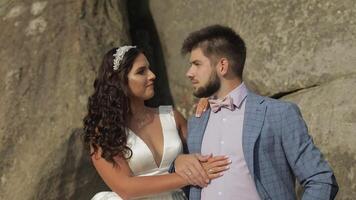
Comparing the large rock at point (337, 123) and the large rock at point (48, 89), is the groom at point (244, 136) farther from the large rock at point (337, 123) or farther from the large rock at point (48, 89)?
the large rock at point (48, 89)

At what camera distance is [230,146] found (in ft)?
9.42

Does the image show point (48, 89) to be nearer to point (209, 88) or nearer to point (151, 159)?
point (151, 159)

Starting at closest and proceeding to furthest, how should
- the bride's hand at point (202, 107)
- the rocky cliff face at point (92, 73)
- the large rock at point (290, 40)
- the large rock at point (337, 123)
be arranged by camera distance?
1. the bride's hand at point (202, 107)
2. the large rock at point (337, 123)
3. the rocky cliff face at point (92, 73)
4. the large rock at point (290, 40)

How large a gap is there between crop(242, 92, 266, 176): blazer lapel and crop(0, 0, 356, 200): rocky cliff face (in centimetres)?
148

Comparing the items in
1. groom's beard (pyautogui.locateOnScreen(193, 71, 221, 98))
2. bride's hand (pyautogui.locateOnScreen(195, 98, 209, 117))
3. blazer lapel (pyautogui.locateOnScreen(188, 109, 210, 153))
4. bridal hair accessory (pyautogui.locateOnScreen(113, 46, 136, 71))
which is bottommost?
blazer lapel (pyautogui.locateOnScreen(188, 109, 210, 153))

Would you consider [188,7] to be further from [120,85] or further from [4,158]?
[120,85]

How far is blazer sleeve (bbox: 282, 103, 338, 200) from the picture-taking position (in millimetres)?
2691

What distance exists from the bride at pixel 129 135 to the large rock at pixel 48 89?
3.70 ft

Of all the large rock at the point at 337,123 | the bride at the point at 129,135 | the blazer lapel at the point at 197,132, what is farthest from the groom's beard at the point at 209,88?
the large rock at the point at 337,123

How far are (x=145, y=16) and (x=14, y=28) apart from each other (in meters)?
1.34

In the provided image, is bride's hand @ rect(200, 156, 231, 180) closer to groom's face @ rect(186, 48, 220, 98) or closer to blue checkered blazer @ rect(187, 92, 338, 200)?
blue checkered blazer @ rect(187, 92, 338, 200)

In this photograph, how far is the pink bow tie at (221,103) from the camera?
9.62ft

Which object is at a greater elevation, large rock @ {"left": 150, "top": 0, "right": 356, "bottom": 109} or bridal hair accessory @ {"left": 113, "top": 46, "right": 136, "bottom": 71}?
bridal hair accessory @ {"left": 113, "top": 46, "right": 136, "bottom": 71}

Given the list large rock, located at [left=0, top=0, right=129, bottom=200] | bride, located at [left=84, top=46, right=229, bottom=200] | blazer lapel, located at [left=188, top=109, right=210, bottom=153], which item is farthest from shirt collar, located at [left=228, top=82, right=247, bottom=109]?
large rock, located at [left=0, top=0, right=129, bottom=200]
